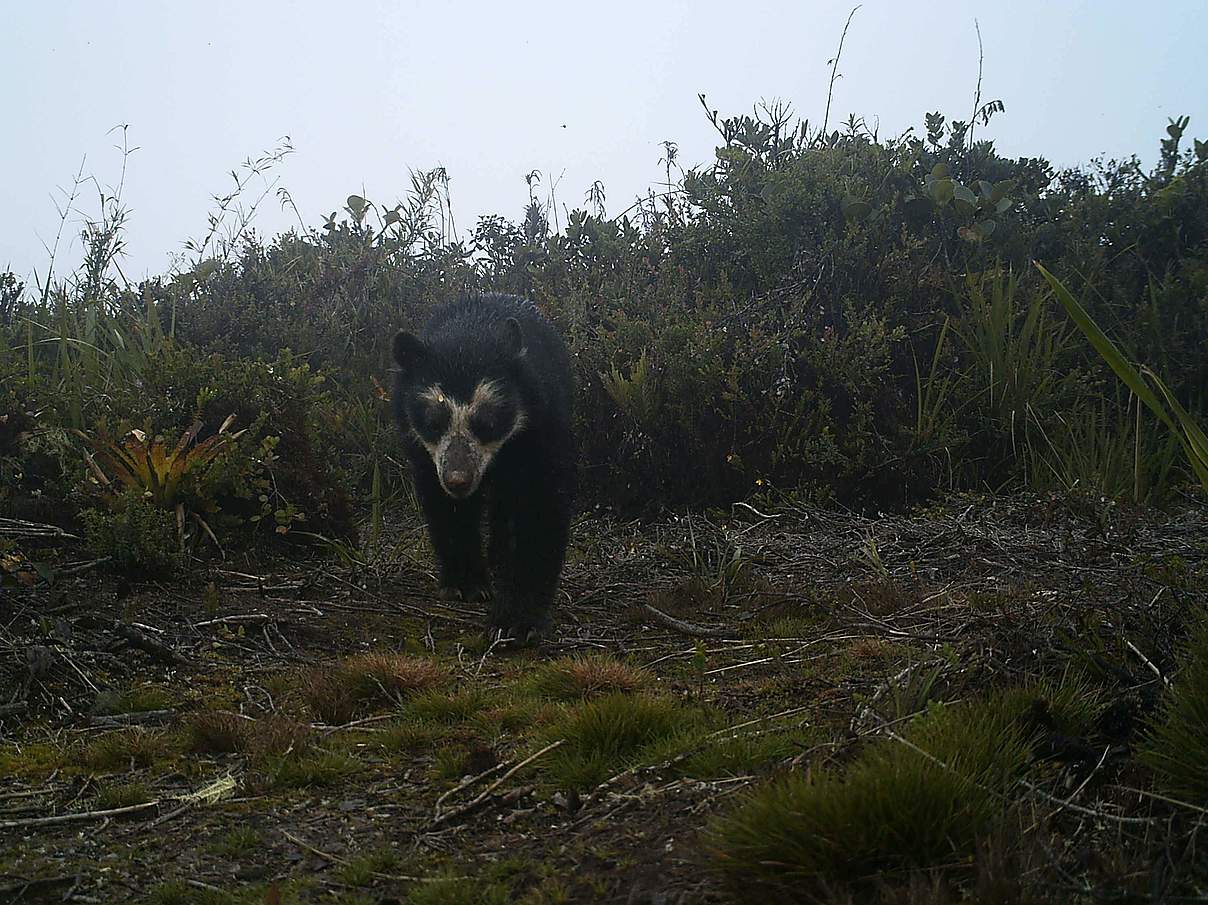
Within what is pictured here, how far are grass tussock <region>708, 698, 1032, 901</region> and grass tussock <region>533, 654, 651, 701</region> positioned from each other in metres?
1.36

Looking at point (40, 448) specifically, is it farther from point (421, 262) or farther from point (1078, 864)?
point (421, 262)

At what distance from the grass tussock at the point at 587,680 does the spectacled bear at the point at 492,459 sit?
103 cm

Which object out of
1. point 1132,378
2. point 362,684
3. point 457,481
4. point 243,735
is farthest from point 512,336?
point 1132,378

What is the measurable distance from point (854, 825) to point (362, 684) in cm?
212

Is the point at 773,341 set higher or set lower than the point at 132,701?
higher

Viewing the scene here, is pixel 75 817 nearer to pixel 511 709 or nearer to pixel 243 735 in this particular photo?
pixel 243 735

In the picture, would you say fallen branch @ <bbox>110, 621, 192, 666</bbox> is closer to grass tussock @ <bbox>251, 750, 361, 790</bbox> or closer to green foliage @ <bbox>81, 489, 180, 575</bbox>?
green foliage @ <bbox>81, 489, 180, 575</bbox>

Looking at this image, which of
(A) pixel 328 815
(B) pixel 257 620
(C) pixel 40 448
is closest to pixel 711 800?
(A) pixel 328 815

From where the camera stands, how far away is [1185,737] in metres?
1.95

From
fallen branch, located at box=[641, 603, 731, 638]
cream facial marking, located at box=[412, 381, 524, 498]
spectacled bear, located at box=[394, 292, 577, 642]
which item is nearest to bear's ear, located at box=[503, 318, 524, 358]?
spectacled bear, located at box=[394, 292, 577, 642]

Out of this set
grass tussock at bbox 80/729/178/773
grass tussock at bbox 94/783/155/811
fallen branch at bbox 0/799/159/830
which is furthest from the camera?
grass tussock at bbox 80/729/178/773

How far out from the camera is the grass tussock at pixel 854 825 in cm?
175

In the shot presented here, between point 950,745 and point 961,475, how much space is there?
5.00 m

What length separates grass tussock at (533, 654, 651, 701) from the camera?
3.31 metres
